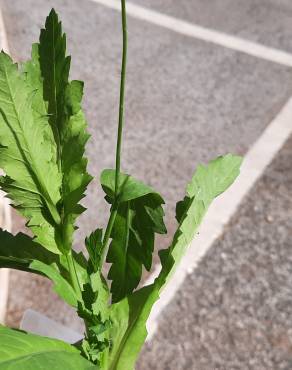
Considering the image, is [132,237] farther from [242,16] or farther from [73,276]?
[242,16]

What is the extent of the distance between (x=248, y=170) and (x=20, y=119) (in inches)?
A: 67.7

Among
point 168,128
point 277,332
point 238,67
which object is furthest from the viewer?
point 238,67

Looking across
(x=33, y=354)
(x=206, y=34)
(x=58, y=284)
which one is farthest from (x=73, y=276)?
(x=206, y=34)

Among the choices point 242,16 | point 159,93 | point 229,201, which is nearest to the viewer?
point 229,201

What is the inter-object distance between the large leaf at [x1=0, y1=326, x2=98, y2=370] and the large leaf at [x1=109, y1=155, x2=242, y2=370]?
9 cm

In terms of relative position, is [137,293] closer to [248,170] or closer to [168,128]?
[248,170]

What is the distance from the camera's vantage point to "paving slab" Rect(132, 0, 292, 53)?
332cm

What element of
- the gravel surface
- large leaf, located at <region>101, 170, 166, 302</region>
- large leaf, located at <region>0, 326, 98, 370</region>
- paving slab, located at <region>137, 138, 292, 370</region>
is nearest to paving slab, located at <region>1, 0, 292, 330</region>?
the gravel surface

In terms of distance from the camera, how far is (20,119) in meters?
0.74

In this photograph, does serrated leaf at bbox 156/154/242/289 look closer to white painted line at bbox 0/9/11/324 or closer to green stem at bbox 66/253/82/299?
green stem at bbox 66/253/82/299

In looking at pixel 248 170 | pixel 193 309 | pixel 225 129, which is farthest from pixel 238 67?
pixel 193 309

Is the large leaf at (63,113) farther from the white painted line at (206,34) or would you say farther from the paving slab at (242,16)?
the paving slab at (242,16)

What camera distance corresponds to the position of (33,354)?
66 centimetres

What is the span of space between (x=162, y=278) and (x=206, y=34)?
270cm
